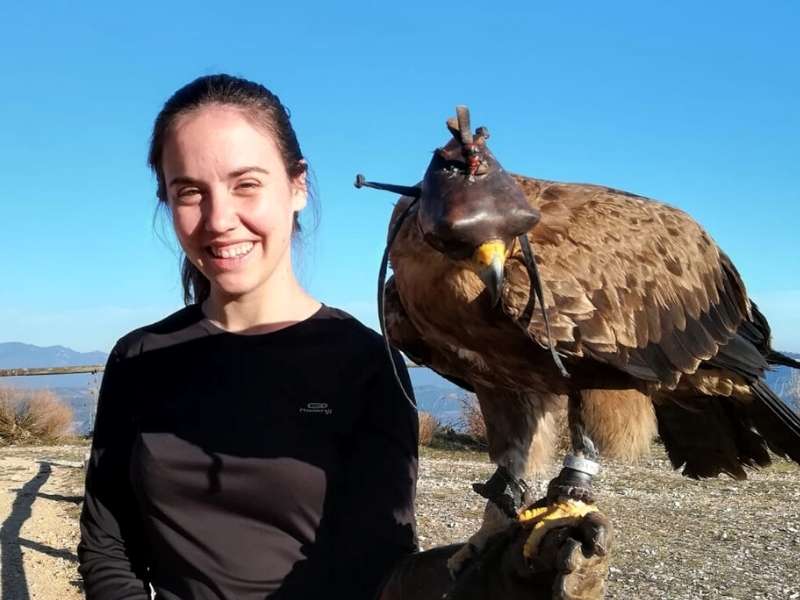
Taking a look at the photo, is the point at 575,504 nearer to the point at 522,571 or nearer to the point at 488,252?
the point at 522,571

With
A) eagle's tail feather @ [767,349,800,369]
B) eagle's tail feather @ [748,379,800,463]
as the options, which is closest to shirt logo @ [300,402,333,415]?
eagle's tail feather @ [748,379,800,463]

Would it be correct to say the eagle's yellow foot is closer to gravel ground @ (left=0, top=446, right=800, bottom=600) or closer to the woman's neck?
the woman's neck

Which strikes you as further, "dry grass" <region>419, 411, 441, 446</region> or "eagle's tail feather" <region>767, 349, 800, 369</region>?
"dry grass" <region>419, 411, 441, 446</region>

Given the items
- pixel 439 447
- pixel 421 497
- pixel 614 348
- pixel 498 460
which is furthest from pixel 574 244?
pixel 439 447

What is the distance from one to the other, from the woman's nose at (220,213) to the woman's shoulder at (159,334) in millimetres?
381

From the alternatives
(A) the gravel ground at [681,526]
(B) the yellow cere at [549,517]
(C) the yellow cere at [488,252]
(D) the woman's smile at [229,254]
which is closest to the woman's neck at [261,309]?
(D) the woman's smile at [229,254]

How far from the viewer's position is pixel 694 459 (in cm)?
365

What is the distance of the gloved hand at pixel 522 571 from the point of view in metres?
2.03

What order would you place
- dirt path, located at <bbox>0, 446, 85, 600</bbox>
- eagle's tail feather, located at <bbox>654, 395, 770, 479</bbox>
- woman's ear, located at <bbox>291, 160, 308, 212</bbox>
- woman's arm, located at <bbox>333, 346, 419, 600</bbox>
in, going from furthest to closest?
dirt path, located at <bbox>0, 446, 85, 600</bbox>, eagle's tail feather, located at <bbox>654, 395, 770, 479</bbox>, woman's ear, located at <bbox>291, 160, 308, 212</bbox>, woman's arm, located at <bbox>333, 346, 419, 600</bbox>

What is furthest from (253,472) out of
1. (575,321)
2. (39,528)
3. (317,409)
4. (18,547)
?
(39,528)

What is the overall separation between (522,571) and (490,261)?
98 cm

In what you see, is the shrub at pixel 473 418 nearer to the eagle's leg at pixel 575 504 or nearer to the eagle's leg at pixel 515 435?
the eagle's leg at pixel 515 435

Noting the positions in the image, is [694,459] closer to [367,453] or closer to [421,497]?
[367,453]

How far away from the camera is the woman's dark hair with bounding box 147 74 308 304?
225 centimetres
